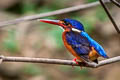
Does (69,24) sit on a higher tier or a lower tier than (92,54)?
higher

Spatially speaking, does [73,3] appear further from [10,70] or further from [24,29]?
[10,70]

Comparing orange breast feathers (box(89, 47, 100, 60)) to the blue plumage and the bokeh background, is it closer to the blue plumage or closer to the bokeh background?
the blue plumage

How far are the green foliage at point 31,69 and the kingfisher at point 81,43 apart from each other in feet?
12.0

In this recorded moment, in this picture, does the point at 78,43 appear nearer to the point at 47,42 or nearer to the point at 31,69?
the point at 31,69

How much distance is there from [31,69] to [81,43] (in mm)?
3810

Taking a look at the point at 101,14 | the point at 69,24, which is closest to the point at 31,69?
the point at 101,14

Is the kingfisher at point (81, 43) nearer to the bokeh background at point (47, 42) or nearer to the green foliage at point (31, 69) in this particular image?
the bokeh background at point (47, 42)

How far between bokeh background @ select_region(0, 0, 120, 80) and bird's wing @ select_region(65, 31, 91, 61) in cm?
328

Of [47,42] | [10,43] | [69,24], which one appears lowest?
[47,42]

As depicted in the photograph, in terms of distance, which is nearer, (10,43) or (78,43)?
(78,43)

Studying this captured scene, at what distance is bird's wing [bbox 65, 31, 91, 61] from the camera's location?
220cm

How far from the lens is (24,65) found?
6156 millimetres

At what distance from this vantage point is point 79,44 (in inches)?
88.6

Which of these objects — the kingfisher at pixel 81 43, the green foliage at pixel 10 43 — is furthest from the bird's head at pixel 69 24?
the green foliage at pixel 10 43
